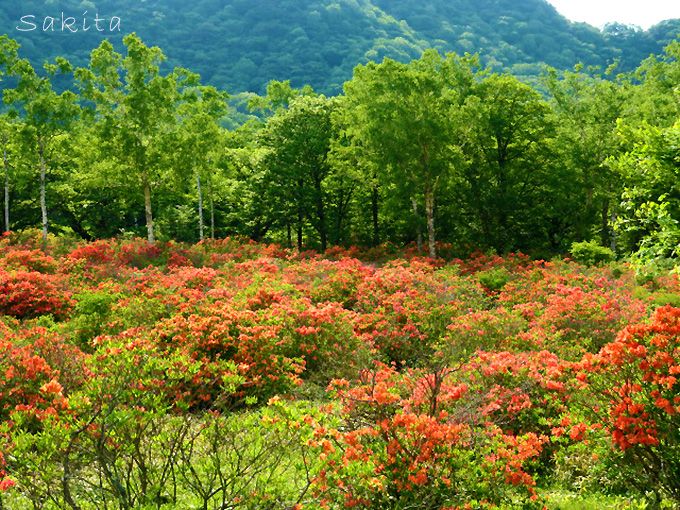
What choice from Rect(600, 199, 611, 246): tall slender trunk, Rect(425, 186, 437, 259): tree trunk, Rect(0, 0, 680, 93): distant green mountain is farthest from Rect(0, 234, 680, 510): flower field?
Rect(0, 0, 680, 93): distant green mountain

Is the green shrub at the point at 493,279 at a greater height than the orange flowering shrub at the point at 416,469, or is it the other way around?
the green shrub at the point at 493,279

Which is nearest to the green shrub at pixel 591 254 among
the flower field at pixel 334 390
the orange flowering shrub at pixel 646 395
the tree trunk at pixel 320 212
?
the flower field at pixel 334 390

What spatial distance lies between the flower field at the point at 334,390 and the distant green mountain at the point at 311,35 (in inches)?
4063

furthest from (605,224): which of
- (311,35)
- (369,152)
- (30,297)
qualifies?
(311,35)

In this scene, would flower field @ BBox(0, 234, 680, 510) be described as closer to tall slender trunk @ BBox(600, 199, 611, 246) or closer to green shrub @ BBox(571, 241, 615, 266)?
green shrub @ BBox(571, 241, 615, 266)

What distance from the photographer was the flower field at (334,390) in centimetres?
522

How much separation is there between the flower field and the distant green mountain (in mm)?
103188

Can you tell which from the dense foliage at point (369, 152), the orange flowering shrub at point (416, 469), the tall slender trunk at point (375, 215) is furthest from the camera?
the tall slender trunk at point (375, 215)

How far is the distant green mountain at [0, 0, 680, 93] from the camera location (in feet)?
422

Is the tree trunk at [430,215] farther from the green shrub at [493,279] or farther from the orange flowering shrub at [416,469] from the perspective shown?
the orange flowering shrub at [416,469]

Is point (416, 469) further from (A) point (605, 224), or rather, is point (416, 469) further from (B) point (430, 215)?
(A) point (605, 224)

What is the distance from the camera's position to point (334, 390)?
789cm

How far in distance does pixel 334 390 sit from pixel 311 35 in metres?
158

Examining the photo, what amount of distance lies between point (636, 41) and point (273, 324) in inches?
7051
